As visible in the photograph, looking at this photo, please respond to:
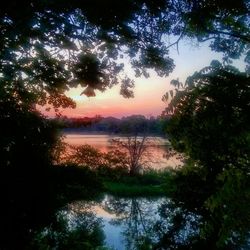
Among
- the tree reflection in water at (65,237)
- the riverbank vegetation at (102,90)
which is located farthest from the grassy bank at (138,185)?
the riverbank vegetation at (102,90)

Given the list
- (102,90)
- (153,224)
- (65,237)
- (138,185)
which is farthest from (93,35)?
(138,185)

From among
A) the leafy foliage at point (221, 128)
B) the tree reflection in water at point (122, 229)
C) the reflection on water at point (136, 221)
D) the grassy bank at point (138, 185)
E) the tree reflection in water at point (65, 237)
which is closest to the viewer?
the leafy foliage at point (221, 128)

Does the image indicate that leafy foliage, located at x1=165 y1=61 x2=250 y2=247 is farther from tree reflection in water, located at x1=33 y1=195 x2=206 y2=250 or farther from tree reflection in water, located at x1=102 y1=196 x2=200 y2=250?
tree reflection in water, located at x1=102 y1=196 x2=200 y2=250

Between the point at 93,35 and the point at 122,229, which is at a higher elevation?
the point at 93,35

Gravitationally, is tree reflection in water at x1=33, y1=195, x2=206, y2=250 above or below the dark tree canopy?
below

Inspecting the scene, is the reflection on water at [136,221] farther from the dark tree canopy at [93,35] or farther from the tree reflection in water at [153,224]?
the dark tree canopy at [93,35]

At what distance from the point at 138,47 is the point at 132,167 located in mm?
34554

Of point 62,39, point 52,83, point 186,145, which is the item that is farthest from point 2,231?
point 186,145

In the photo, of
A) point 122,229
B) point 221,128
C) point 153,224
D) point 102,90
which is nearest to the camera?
point 221,128

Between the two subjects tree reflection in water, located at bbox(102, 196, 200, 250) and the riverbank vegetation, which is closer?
the riverbank vegetation

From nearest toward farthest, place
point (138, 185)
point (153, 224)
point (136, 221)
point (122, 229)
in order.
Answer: point (153, 224) → point (122, 229) → point (136, 221) → point (138, 185)

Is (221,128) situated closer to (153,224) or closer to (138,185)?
(153,224)

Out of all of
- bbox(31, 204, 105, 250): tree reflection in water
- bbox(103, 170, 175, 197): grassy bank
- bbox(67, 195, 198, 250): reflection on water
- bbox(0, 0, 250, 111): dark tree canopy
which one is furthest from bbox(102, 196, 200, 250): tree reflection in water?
bbox(0, 0, 250, 111): dark tree canopy

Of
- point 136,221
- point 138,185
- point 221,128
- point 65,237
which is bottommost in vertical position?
point 136,221
